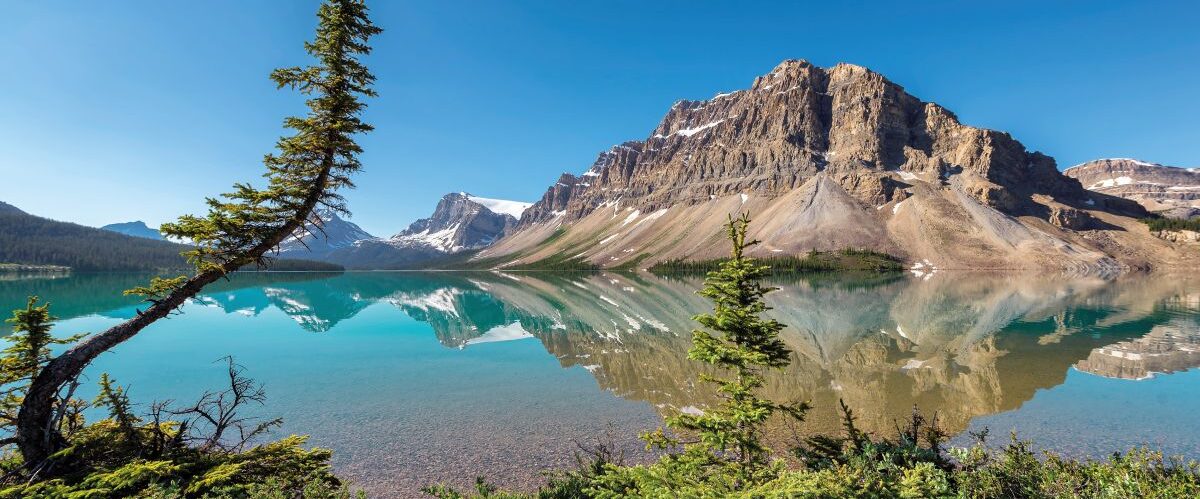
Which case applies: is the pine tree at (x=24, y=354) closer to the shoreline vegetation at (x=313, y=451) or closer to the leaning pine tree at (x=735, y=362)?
the shoreline vegetation at (x=313, y=451)

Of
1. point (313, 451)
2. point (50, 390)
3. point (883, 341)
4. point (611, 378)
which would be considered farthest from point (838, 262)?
point (50, 390)

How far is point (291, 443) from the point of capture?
11.3 metres

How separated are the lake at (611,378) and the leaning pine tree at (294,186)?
8570 mm

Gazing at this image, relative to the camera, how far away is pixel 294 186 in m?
11.0

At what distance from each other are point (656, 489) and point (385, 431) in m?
16.0

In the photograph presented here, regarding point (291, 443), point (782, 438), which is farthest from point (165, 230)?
point (782, 438)

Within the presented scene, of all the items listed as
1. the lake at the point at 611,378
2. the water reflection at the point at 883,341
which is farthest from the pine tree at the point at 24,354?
the lake at the point at 611,378

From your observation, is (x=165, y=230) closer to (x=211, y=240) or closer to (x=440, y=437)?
(x=211, y=240)

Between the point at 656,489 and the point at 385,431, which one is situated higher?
the point at 656,489

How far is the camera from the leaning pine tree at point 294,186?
10.0 m

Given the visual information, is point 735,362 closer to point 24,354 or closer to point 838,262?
point 24,354

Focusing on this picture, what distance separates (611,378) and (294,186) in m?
21.8

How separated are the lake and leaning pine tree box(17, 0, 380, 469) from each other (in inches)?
337

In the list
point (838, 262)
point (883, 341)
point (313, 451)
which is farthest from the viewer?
point (838, 262)
